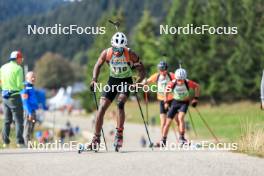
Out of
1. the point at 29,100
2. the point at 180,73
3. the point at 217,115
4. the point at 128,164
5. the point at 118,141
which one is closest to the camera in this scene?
the point at 128,164

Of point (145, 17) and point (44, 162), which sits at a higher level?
point (145, 17)

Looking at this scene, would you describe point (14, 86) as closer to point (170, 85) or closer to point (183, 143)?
point (170, 85)

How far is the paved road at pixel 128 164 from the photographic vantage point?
10.1 meters

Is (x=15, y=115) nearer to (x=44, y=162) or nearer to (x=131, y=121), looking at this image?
(x=44, y=162)

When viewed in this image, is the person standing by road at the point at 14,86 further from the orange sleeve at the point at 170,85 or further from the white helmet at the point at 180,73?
the white helmet at the point at 180,73

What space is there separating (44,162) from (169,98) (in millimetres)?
7291

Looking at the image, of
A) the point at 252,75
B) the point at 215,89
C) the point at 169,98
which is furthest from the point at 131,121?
the point at 169,98

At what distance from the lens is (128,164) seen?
1091cm

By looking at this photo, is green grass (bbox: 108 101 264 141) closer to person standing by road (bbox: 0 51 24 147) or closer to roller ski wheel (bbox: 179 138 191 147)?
roller ski wheel (bbox: 179 138 191 147)

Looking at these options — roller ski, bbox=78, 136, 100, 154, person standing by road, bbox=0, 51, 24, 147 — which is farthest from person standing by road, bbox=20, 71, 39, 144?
roller ski, bbox=78, 136, 100, 154

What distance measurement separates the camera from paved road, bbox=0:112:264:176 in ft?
33.1

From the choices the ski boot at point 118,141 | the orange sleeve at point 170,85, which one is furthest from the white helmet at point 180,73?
the ski boot at point 118,141

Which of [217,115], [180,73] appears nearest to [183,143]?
[180,73]

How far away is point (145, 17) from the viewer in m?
81.7
